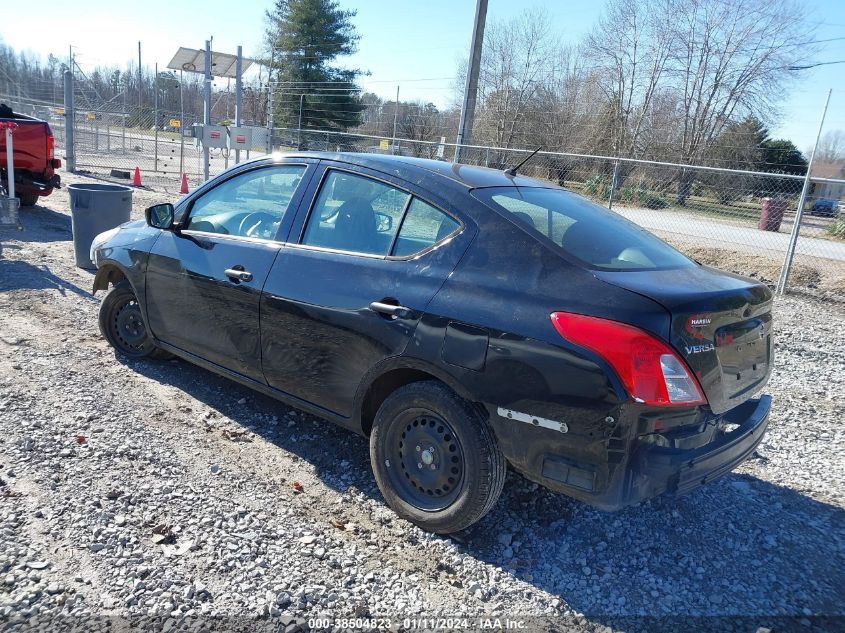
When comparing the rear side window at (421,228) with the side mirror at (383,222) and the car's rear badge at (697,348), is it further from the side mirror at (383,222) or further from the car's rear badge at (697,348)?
the car's rear badge at (697,348)

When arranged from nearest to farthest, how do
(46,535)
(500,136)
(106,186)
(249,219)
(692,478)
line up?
(692,478) → (46,535) → (249,219) → (106,186) → (500,136)

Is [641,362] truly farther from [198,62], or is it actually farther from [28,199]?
[198,62]

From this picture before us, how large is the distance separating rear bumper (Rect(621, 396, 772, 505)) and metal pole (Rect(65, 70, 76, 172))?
688 inches

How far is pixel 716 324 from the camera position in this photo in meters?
2.64

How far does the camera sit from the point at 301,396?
3562 millimetres

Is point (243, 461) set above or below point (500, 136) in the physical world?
below

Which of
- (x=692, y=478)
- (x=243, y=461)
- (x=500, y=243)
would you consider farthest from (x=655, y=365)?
(x=243, y=461)

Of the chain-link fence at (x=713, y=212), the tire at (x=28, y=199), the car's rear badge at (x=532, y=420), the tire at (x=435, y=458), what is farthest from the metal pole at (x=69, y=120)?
the car's rear badge at (x=532, y=420)

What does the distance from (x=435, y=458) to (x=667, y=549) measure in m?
1.25

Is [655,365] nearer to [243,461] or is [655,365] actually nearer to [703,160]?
[243,461]

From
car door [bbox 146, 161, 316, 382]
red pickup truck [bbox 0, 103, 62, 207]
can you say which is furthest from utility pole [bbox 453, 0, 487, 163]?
car door [bbox 146, 161, 316, 382]

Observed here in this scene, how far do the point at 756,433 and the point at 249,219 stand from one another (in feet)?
10.2

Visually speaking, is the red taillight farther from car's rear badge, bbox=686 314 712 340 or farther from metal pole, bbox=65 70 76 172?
metal pole, bbox=65 70 76 172

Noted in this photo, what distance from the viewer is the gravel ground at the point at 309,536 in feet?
8.38
